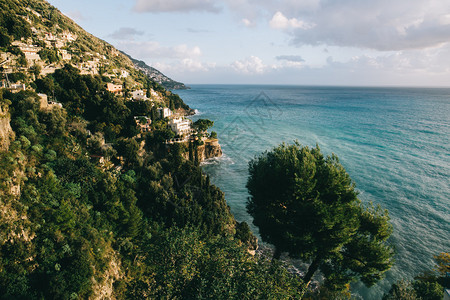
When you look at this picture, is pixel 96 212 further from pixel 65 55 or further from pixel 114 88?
pixel 65 55

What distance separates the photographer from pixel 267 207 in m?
20.3

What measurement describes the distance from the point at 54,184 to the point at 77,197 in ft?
7.56

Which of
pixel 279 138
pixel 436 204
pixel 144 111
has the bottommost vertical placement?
pixel 436 204

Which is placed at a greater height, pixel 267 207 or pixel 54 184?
pixel 54 184

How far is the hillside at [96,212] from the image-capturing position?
469 inches

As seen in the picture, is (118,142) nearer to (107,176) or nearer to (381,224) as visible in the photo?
(107,176)

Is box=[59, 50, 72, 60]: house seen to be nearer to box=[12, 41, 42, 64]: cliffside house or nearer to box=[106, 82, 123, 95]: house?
box=[12, 41, 42, 64]: cliffside house

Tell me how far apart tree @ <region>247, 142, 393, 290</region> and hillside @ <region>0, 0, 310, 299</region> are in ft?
10.6

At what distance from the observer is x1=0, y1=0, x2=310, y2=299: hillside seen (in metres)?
11.9

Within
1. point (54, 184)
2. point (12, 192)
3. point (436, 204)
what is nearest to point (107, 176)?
point (54, 184)

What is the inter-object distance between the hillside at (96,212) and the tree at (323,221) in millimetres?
3242

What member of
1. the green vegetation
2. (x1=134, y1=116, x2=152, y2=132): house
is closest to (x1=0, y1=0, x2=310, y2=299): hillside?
(x1=134, y1=116, x2=152, y2=132): house

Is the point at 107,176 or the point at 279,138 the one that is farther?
the point at 279,138

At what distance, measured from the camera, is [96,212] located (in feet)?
67.7
